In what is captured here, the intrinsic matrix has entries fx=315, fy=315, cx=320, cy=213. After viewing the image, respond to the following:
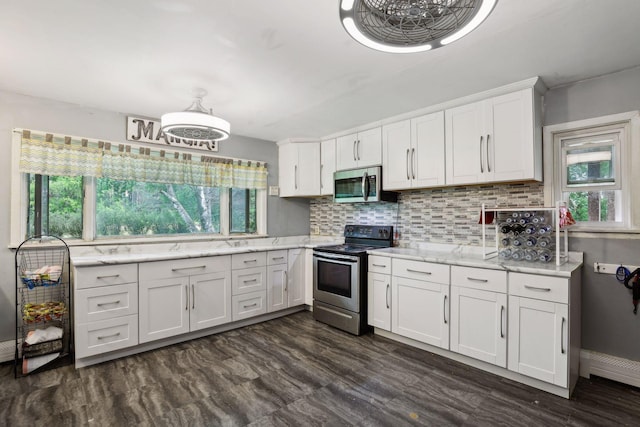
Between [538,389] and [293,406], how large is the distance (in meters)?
1.68

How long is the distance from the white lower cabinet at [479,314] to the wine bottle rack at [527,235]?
1.04ft

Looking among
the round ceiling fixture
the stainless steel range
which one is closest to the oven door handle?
the stainless steel range

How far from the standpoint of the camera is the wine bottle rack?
2.45 meters

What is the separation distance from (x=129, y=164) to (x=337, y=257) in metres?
2.31

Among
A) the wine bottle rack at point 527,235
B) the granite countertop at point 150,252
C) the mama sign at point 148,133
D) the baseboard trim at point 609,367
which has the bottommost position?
the baseboard trim at point 609,367

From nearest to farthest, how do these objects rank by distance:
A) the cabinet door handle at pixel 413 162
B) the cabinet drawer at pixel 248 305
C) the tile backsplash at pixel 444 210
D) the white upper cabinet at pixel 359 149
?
the tile backsplash at pixel 444 210 → the cabinet door handle at pixel 413 162 → the cabinet drawer at pixel 248 305 → the white upper cabinet at pixel 359 149

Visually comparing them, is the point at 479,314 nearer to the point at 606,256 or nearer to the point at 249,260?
the point at 606,256

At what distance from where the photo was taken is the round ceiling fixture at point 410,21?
118cm

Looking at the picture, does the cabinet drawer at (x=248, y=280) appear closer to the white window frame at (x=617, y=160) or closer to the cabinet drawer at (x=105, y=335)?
the cabinet drawer at (x=105, y=335)

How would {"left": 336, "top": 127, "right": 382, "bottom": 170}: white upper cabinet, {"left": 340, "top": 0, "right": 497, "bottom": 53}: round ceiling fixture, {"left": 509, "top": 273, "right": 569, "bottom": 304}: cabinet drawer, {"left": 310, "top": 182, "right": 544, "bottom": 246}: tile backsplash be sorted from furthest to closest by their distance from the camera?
{"left": 336, "top": 127, "right": 382, "bottom": 170}: white upper cabinet, {"left": 310, "top": 182, "right": 544, "bottom": 246}: tile backsplash, {"left": 509, "top": 273, "right": 569, "bottom": 304}: cabinet drawer, {"left": 340, "top": 0, "right": 497, "bottom": 53}: round ceiling fixture

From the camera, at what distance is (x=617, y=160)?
236 centimetres

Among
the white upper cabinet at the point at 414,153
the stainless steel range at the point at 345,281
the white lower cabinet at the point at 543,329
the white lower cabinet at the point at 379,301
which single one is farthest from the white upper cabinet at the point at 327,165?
the white lower cabinet at the point at 543,329

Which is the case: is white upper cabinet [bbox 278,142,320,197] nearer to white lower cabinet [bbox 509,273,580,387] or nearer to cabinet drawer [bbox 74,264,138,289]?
cabinet drawer [bbox 74,264,138,289]

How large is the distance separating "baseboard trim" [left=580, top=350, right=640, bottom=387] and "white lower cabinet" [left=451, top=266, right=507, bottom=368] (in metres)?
0.68
